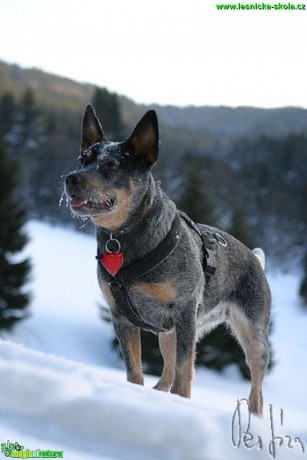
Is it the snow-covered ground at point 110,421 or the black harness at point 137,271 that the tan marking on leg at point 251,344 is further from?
the snow-covered ground at point 110,421

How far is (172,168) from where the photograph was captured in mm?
59688

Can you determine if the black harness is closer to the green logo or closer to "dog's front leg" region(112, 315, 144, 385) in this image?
"dog's front leg" region(112, 315, 144, 385)

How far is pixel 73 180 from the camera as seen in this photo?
414 centimetres

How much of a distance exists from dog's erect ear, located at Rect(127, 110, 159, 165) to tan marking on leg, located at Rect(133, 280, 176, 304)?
0.97 metres

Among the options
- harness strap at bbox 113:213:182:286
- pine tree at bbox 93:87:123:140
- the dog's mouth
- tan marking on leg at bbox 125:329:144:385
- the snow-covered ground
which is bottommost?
the snow-covered ground

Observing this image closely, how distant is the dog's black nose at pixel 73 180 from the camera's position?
163 inches

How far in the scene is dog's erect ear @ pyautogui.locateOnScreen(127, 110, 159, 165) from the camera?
14.7 ft

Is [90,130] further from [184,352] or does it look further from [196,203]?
[196,203]

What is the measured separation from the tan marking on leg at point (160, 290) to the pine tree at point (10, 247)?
789 inches

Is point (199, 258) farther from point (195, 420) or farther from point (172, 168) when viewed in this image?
point (172, 168)

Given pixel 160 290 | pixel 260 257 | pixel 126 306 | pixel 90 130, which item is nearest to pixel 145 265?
pixel 160 290

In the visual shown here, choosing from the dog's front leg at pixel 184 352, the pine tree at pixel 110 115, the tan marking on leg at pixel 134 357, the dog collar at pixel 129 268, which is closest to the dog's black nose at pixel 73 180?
the dog collar at pixel 129 268

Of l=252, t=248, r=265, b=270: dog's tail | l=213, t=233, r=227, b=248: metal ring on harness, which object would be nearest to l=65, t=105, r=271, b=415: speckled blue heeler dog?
l=213, t=233, r=227, b=248: metal ring on harness

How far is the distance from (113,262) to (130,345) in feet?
2.74
